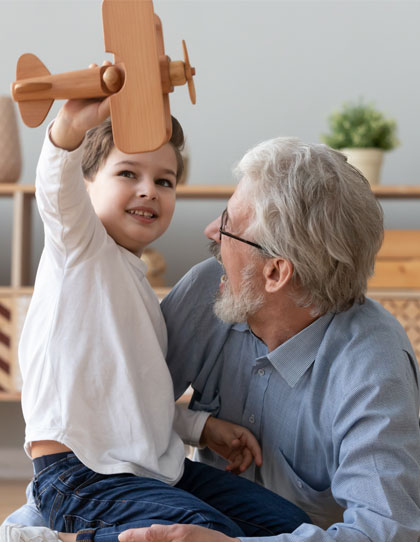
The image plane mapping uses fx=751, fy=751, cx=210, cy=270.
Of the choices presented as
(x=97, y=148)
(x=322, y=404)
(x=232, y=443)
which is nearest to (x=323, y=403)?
(x=322, y=404)

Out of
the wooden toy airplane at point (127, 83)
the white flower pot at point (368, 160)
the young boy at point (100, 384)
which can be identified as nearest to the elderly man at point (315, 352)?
the young boy at point (100, 384)

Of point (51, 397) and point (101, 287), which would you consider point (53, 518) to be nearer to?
point (51, 397)

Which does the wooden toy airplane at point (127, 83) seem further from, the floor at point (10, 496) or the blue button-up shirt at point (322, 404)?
the floor at point (10, 496)

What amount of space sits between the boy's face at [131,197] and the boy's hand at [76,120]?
0.35 metres

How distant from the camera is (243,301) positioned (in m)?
1.59

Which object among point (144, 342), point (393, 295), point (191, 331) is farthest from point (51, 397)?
point (393, 295)

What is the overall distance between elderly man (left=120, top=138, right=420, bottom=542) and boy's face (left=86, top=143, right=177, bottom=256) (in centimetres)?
15

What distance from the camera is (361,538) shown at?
4.21 ft

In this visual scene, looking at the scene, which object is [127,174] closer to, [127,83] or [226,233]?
[226,233]

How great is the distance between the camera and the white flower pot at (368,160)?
3.32m

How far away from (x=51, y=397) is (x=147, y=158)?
0.55m

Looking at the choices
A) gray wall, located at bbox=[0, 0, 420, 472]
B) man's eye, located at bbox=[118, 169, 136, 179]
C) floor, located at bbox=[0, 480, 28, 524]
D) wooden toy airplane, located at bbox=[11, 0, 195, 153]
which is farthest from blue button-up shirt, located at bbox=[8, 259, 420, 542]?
gray wall, located at bbox=[0, 0, 420, 472]

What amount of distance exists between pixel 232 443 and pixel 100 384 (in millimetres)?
379

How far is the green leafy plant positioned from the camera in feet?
10.8
